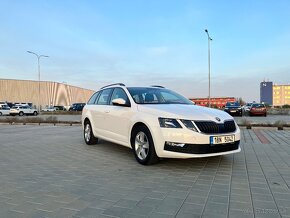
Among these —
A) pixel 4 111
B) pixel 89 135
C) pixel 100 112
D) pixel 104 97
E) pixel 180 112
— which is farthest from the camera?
pixel 4 111

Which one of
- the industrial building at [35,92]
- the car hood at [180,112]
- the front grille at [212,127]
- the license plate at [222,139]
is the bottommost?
the license plate at [222,139]

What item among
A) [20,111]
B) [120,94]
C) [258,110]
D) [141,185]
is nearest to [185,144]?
[141,185]

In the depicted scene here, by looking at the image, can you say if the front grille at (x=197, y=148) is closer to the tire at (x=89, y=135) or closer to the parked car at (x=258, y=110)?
the tire at (x=89, y=135)

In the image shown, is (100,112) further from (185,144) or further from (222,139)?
(222,139)

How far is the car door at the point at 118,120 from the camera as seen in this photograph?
21.2 ft

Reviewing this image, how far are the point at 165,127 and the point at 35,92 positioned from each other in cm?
10698

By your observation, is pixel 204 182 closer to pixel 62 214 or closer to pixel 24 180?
pixel 62 214

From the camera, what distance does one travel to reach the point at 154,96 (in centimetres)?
686

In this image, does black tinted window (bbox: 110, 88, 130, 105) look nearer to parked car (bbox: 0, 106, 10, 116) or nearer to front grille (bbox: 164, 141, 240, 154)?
front grille (bbox: 164, 141, 240, 154)

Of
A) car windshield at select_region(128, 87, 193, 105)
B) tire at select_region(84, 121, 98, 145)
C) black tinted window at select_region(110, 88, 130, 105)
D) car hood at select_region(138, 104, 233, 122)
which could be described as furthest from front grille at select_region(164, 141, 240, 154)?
tire at select_region(84, 121, 98, 145)

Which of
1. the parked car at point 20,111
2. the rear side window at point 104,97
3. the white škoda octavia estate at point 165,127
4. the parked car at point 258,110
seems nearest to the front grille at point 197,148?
the white škoda octavia estate at point 165,127

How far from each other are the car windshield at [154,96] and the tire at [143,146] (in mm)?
771

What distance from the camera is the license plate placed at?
5.30m

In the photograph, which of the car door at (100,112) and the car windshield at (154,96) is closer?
the car windshield at (154,96)
